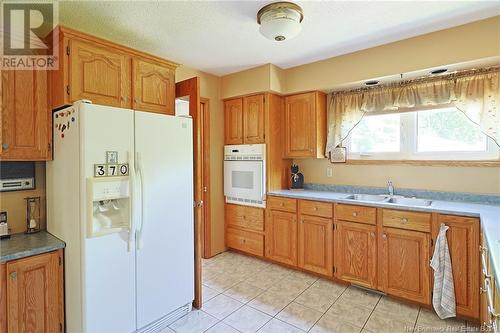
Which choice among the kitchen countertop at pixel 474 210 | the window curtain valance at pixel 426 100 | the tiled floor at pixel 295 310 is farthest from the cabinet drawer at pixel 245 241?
the window curtain valance at pixel 426 100

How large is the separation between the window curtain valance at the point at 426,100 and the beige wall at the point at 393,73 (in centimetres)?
32

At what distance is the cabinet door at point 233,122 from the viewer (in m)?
3.59

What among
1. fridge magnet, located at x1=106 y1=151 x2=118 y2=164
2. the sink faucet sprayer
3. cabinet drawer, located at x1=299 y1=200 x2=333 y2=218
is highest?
fridge magnet, located at x1=106 y1=151 x2=118 y2=164

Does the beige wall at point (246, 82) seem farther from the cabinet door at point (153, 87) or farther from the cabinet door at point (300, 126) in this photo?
the cabinet door at point (153, 87)

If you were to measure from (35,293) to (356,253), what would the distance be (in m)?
2.60

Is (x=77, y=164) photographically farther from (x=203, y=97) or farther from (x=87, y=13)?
(x=203, y=97)

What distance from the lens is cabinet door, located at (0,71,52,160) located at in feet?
6.03


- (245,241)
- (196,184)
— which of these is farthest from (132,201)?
(245,241)

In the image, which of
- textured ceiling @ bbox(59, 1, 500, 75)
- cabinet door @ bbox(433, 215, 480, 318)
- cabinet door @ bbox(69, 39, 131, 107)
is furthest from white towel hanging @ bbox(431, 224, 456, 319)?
cabinet door @ bbox(69, 39, 131, 107)

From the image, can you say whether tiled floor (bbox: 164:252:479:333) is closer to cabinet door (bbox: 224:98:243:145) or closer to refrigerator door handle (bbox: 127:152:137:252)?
refrigerator door handle (bbox: 127:152:137:252)

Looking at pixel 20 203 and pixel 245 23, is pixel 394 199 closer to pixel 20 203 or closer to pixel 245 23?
pixel 245 23

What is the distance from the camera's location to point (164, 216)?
6.95 ft

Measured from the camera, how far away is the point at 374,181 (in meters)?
3.12

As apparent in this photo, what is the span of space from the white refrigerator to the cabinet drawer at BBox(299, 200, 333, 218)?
1.35 metres
